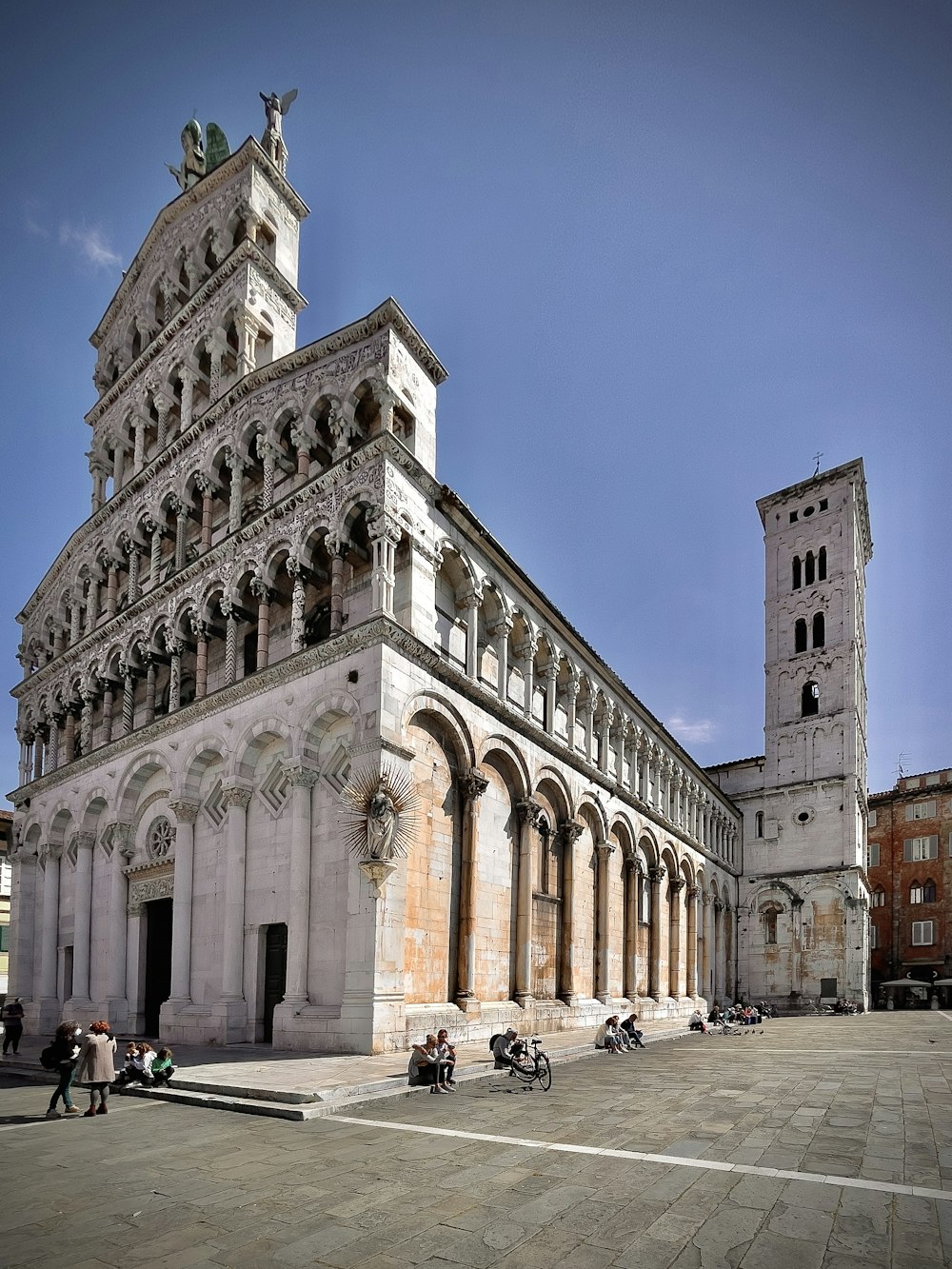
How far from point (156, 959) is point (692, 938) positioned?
91.8 ft

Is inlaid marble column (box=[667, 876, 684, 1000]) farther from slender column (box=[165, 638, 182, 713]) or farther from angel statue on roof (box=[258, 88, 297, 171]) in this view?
angel statue on roof (box=[258, 88, 297, 171])

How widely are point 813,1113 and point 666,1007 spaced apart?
2590 centimetres

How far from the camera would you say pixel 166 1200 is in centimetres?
837

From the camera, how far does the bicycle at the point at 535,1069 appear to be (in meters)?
15.3

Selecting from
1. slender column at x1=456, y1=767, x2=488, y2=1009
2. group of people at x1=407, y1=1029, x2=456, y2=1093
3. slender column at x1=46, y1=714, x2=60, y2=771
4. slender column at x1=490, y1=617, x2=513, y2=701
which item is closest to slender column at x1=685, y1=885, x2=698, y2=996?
slender column at x1=490, y1=617, x2=513, y2=701

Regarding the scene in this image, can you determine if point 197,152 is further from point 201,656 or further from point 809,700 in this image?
point 809,700

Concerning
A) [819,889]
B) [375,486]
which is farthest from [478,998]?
[819,889]

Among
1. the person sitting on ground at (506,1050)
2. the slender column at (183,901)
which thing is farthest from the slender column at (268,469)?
the person sitting on ground at (506,1050)

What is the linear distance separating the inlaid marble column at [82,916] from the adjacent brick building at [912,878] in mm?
52003

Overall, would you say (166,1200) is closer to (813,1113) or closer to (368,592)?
(813,1113)

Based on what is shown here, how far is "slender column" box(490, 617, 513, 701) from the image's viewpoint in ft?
84.8

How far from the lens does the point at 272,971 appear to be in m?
21.3

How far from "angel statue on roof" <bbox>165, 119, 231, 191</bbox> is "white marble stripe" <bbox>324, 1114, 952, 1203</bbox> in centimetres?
3367

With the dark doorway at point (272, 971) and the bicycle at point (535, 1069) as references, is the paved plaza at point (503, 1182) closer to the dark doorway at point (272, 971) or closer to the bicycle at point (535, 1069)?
the bicycle at point (535, 1069)
